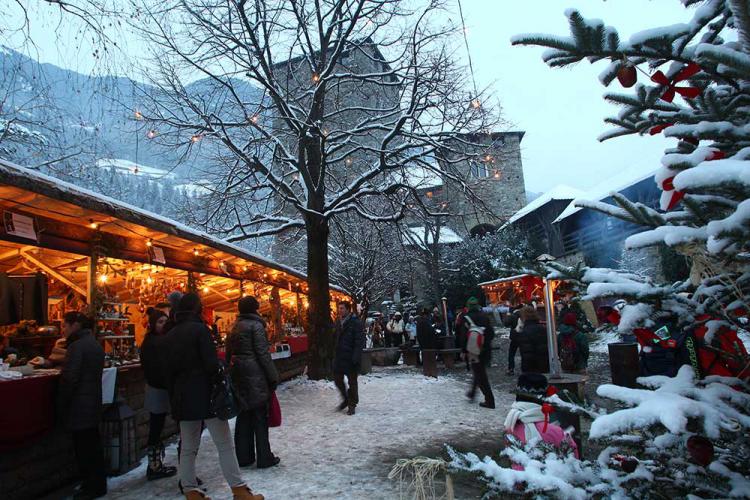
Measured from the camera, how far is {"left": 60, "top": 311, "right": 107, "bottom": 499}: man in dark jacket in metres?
4.66

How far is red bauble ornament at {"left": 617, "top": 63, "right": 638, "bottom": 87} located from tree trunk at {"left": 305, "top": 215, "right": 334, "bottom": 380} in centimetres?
1048

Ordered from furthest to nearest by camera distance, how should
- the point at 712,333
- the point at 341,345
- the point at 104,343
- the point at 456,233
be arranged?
the point at 456,233 < the point at 341,345 < the point at 104,343 < the point at 712,333

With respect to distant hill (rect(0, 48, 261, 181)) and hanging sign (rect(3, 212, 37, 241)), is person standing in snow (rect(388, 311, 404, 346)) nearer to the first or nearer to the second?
distant hill (rect(0, 48, 261, 181))

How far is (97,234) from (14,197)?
1.71 m

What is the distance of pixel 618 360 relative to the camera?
8.67 m

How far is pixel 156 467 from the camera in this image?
209 inches

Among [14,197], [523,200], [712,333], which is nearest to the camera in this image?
[712,333]

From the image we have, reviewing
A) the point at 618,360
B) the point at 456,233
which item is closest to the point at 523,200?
the point at 456,233

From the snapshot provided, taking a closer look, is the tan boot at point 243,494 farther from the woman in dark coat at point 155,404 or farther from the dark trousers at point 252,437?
the woman in dark coat at point 155,404

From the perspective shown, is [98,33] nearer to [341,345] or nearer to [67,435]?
[67,435]

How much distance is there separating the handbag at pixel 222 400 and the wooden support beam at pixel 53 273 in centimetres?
404

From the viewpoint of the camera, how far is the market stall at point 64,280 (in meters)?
4.56

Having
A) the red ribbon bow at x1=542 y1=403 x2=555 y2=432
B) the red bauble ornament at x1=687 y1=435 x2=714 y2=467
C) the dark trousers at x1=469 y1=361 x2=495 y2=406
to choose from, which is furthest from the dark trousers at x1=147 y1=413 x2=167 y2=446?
the dark trousers at x1=469 y1=361 x2=495 y2=406

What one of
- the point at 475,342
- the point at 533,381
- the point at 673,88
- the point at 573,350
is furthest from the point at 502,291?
the point at 673,88
